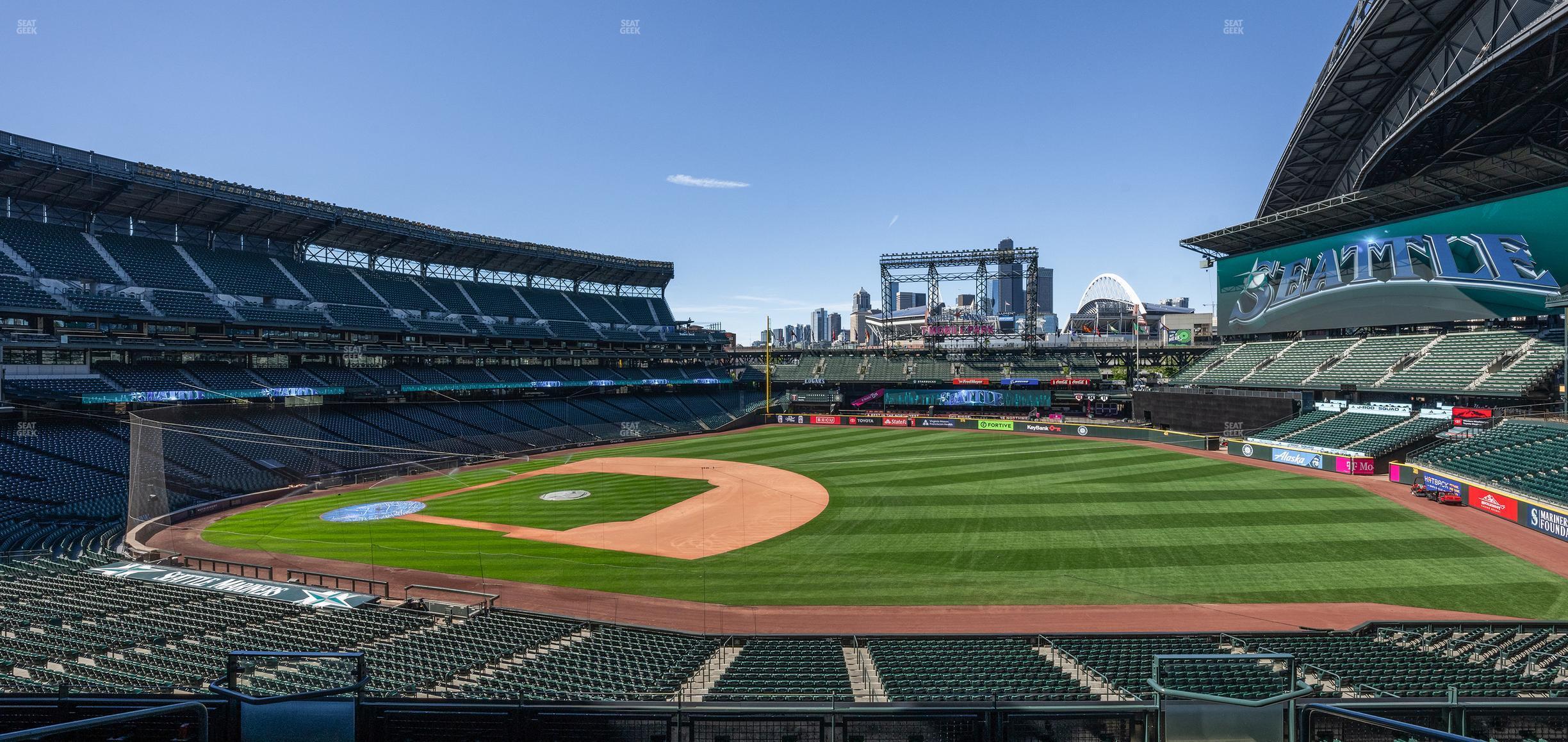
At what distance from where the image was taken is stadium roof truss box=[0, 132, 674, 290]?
41.0 metres

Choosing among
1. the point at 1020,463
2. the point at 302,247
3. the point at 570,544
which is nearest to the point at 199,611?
the point at 570,544

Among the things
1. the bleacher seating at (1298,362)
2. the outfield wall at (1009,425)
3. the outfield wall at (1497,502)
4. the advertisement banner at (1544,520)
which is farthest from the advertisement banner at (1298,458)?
the advertisement banner at (1544,520)

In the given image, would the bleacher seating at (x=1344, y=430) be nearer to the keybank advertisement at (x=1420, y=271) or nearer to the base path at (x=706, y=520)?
the keybank advertisement at (x=1420, y=271)

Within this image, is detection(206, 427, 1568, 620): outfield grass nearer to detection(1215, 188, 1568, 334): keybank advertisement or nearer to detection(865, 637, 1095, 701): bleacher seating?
detection(865, 637, 1095, 701): bleacher seating

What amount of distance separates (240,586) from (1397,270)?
68047 mm

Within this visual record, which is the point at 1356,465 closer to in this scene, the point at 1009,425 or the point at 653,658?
the point at 1009,425

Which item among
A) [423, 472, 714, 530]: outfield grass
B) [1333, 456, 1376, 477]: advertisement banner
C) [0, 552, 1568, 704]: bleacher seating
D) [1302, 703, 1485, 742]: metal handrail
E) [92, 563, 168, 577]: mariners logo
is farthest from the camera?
[1333, 456, 1376, 477]: advertisement banner

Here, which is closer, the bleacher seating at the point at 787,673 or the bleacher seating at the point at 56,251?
the bleacher seating at the point at 787,673

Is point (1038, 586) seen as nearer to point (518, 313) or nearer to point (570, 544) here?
point (570, 544)

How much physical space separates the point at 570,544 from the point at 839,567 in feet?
37.3

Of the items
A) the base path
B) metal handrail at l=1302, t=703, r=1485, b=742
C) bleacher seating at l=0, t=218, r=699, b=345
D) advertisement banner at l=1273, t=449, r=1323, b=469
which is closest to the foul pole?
bleacher seating at l=0, t=218, r=699, b=345

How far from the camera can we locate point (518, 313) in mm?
71812

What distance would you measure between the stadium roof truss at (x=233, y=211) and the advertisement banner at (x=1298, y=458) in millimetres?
69824

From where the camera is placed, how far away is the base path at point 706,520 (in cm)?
2708
